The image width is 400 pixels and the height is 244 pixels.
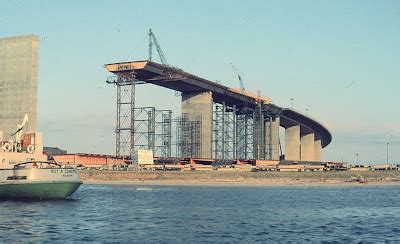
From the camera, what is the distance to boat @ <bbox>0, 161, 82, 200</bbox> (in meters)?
78.3

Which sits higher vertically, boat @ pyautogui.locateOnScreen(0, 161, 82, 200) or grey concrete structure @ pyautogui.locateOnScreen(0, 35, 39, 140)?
grey concrete structure @ pyautogui.locateOnScreen(0, 35, 39, 140)

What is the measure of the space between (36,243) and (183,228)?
14352mm

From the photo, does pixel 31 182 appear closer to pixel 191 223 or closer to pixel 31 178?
pixel 31 178

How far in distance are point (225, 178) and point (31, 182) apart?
101434 millimetres

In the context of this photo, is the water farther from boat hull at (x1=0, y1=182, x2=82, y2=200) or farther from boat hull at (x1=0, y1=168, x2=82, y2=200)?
boat hull at (x1=0, y1=168, x2=82, y2=200)

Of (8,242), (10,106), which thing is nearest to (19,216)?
(8,242)

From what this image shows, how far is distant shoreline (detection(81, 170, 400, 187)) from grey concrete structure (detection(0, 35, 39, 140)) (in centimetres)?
3221

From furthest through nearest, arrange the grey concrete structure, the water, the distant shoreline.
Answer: the distant shoreline, the grey concrete structure, the water

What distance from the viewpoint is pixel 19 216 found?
58.7 m

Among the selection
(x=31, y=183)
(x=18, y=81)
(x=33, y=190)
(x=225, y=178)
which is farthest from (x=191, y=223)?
(x=225, y=178)

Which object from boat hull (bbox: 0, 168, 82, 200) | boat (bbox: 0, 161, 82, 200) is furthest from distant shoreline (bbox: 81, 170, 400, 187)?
boat hull (bbox: 0, 168, 82, 200)

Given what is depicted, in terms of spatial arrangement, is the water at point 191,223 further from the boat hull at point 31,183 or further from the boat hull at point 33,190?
the boat hull at point 31,183

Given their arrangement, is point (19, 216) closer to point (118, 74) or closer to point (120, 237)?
point (120, 237)

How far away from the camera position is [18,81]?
150875mm
